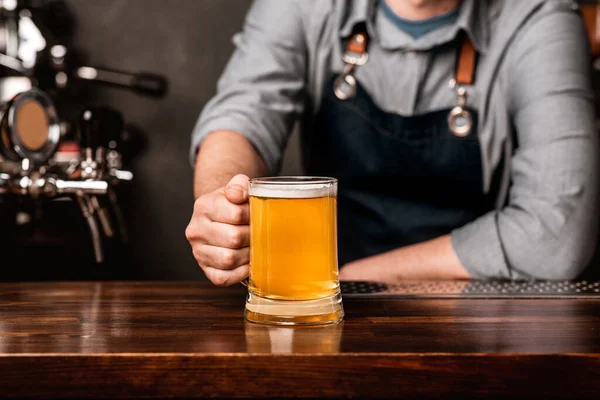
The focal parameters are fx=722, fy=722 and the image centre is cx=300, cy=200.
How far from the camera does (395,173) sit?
1.89 m

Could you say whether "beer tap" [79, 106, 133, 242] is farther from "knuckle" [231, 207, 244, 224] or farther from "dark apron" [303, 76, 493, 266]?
"dark apron" [303, 76, 493, 266]

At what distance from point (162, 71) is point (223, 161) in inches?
37.6

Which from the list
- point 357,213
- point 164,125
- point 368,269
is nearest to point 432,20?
point 357,213

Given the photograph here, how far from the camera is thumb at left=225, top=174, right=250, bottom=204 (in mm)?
1032

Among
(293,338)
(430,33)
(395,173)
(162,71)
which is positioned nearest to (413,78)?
(430,33)

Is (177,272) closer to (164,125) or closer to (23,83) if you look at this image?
(164,125)

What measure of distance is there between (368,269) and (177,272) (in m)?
0.99

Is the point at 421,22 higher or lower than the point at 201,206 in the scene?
higher

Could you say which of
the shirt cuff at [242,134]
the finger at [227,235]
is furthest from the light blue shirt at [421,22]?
the finger at [227,235]

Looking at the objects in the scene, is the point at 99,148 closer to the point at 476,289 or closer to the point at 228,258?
the point at 228,258

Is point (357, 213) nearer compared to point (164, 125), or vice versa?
point (357, 213)

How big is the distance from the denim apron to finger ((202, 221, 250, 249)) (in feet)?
2.83

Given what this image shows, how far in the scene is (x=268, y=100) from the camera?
6.09 ft

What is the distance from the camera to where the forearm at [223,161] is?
1498 millimetres
